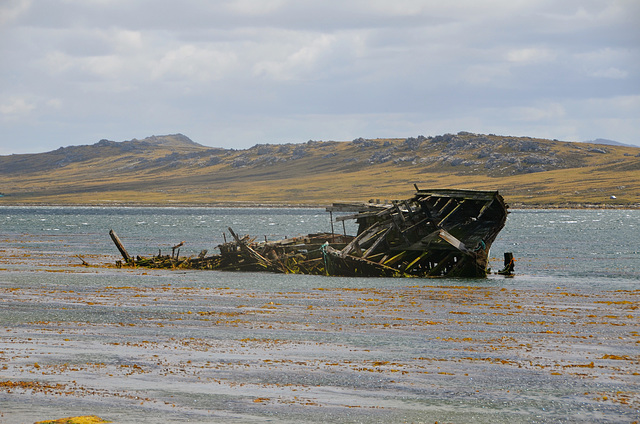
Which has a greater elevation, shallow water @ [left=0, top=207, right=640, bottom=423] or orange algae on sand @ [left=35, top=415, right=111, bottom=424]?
orange algae on sand @ [left=35, top=415, right=111, bottom=424]

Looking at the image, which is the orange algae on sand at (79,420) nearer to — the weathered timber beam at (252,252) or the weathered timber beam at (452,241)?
the weathered timber beam at (452,241)

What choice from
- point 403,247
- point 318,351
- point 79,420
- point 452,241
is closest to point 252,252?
point 403,247

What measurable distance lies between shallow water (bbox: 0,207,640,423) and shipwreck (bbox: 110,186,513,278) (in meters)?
3.62

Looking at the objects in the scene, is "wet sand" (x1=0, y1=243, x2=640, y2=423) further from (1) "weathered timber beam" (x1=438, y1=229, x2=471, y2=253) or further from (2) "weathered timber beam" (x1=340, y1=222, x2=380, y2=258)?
(2) "weathered timber beam" (x1=340, y1=222, x2=380, y2=258)

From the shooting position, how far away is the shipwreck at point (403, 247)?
41438mm

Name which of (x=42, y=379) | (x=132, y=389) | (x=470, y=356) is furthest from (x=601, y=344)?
(x=42, y=379)

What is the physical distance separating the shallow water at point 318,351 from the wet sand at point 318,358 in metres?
0.06

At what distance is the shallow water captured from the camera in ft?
46.2

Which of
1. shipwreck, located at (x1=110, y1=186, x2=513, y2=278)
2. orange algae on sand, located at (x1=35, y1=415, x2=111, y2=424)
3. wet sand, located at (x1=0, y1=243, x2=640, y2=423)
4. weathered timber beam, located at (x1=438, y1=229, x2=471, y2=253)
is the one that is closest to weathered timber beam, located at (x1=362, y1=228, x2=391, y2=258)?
shipwreck, located at (x1=110, y1=186, x2=513, y2=278)

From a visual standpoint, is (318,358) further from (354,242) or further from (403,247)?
(354,242)

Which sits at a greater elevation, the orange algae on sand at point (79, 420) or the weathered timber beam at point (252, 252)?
the weathered timber beam at point (252, 252)

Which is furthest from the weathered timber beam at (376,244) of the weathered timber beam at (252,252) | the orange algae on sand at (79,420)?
the orange algae on sand at (79,420)

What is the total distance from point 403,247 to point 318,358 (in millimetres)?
24374

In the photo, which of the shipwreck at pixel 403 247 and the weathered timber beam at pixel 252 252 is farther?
the weathered timber beam at pixel 252 252
